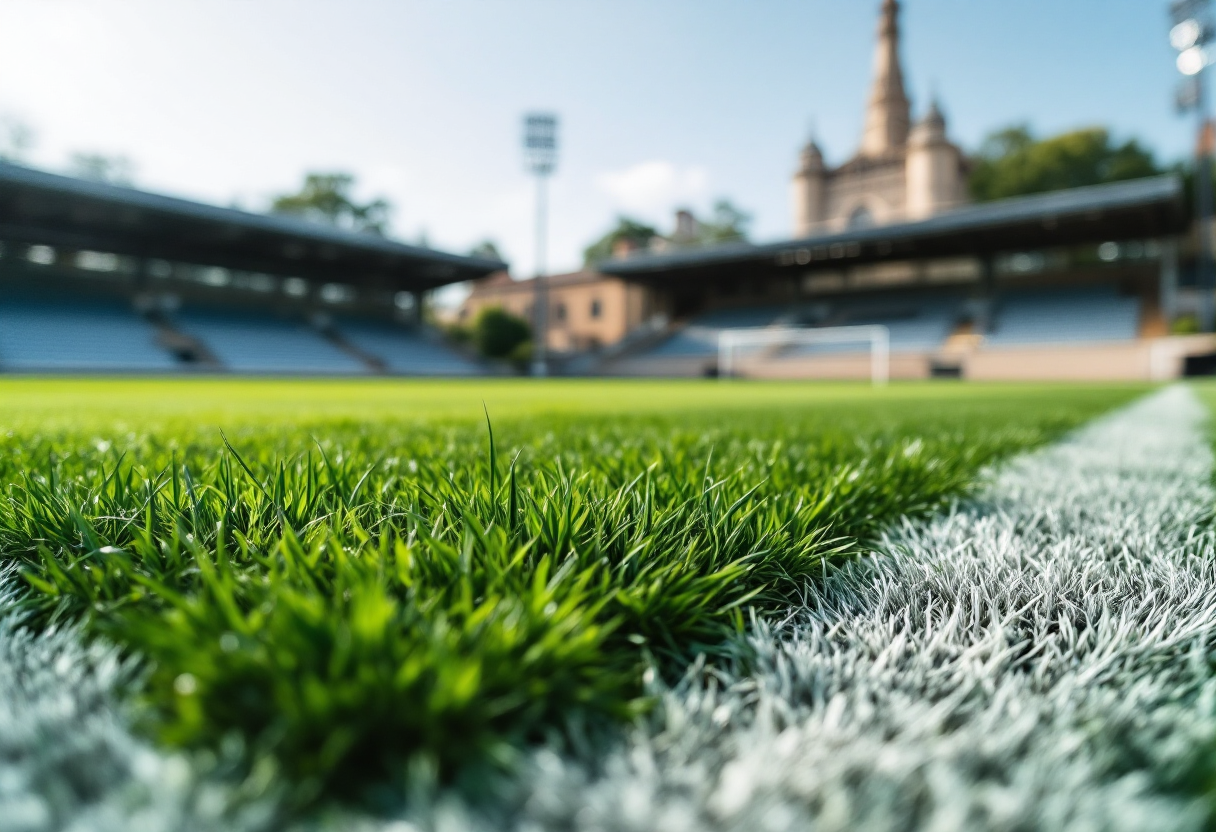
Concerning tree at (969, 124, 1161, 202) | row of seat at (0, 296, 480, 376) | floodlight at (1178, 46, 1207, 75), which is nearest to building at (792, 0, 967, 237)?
tree at (969, 124, 1161, 202)

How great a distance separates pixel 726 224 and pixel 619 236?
347 inches

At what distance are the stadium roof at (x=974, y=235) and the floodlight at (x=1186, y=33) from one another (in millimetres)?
4459

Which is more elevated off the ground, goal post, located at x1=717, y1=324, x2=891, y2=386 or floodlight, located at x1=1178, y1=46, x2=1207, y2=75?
floodlight, located at x1=1178, y1=46, x2=1207, y2=75

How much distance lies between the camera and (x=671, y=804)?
461 millimetres

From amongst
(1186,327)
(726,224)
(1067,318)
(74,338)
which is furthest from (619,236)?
(1186,327)

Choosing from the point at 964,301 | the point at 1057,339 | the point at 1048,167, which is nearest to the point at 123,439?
the point at 1057,339

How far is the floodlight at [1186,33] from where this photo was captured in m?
22.4

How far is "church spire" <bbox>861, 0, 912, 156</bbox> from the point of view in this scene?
4394cm

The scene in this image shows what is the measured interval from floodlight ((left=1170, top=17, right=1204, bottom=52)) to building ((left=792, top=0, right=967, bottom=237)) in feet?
41.2

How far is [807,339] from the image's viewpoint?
96.0ft

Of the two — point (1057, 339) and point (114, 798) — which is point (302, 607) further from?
point (1057, 339)

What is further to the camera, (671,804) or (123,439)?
(123,439)

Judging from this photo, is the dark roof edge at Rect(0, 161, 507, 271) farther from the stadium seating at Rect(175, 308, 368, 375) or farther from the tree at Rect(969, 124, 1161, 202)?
the tree at Rect(969, 124, 1161, 202)

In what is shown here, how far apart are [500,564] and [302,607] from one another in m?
0.26
